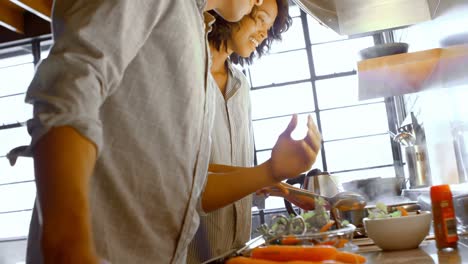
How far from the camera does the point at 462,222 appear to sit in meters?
1.32

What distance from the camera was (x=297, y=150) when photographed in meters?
1.12

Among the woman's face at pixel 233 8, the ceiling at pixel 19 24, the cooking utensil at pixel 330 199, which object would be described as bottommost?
the cooking utensil at pixel 330 199

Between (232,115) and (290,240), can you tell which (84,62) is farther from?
(232,115)

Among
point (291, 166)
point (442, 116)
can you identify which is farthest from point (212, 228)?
point (442, 116)

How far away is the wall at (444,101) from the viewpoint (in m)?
Result: 1.67

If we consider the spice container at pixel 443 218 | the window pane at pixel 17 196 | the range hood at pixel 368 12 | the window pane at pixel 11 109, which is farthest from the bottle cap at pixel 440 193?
the window pane at pixel 11 109

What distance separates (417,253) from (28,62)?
23.2 ft

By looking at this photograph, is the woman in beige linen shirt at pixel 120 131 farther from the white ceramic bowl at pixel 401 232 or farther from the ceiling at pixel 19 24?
the ceiling at pixel 19 24

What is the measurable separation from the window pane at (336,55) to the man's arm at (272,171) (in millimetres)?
5471

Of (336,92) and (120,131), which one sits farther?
(336,92)

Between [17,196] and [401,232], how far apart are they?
6.83m

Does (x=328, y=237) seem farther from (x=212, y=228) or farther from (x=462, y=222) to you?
(x=212, y=228)

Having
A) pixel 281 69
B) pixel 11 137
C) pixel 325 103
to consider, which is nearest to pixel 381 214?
pixel 325 103

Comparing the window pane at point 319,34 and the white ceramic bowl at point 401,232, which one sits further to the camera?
the window pane at point 319,34
